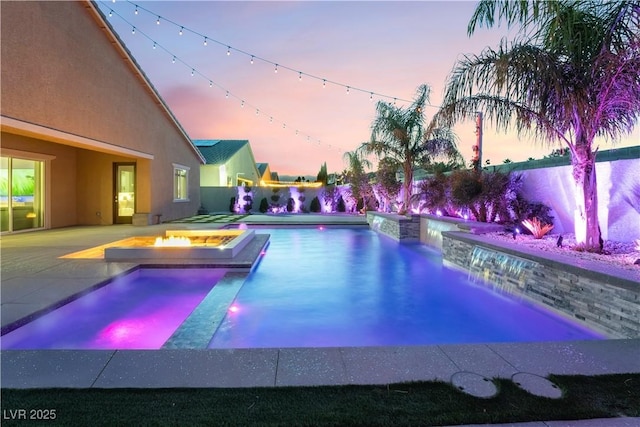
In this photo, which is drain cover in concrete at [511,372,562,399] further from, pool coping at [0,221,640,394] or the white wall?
the white wall

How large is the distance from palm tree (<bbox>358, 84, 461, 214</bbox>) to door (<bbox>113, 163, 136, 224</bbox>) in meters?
9.00

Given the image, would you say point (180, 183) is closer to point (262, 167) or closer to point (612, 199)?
point (612, 199)

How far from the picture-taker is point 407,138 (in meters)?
12.5

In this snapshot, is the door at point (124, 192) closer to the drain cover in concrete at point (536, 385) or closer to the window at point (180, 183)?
the window at point (180, 183)

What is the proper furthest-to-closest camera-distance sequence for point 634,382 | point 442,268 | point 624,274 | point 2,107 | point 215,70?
point 215,70, point 442,268, point 2,107, point 624,274, point 634,382

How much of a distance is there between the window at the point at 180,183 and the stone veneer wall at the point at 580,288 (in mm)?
13793

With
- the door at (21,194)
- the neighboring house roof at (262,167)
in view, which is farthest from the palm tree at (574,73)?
the neighboring house roof at (262,167)

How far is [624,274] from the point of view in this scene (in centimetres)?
384

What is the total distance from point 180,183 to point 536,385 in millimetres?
16935

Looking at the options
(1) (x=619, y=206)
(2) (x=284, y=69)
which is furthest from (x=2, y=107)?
(1) (x=619, y=206)

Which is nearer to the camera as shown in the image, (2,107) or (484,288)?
(484,288)

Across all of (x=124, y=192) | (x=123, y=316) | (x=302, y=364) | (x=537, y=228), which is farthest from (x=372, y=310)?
(x=124, y=192)

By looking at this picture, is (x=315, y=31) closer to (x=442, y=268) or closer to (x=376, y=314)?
(x=442, y=268)

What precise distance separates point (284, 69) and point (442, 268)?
30.3 feet
